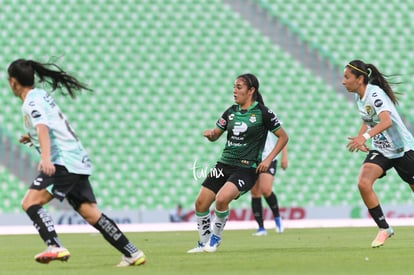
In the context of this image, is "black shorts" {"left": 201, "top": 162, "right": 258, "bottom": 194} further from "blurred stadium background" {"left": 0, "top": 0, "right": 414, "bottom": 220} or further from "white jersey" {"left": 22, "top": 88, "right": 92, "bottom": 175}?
"blurred stadium background" {"left": 0, "top": 0, "right": 414, "bottom": 220}

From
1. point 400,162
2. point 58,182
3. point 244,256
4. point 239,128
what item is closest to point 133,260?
point 58,182

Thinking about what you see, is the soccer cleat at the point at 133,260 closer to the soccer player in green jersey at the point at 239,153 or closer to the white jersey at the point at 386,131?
the soccer player in green jersey at the point at 239,153

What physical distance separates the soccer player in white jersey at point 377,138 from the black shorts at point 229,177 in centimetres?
117

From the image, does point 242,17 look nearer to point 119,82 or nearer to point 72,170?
point 119,82

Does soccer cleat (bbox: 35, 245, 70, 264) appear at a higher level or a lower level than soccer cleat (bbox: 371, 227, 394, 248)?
higher

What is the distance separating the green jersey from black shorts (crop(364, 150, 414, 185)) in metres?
1.08

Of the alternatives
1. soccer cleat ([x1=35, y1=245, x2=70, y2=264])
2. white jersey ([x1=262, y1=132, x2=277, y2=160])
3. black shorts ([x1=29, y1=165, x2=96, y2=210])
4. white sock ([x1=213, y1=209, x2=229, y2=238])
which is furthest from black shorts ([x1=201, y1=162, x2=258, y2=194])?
white jersey ([x1=262, y1=132, x2=277, y2=160])

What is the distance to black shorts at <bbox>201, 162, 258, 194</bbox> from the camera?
397 inches

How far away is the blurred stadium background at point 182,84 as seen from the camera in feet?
68.1

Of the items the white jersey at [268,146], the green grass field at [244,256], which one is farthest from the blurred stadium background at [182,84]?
the green grass field at [244,256]

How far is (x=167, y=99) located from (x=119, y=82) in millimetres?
1143

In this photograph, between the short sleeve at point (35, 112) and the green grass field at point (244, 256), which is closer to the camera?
the short sleeve at point (35, 112)

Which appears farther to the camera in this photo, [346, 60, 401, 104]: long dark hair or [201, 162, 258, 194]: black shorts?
[346, 60, 401, 104]: long dark hair

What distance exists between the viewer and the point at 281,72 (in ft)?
73.6
